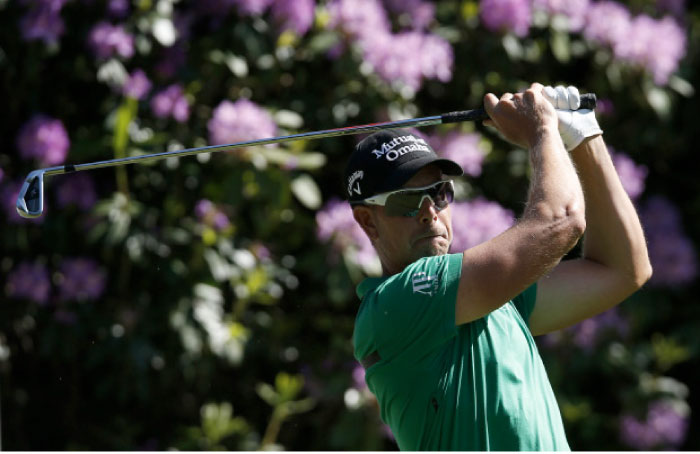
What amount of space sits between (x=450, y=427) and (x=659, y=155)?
3.72 meters

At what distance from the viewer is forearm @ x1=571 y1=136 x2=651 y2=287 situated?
2.33 m

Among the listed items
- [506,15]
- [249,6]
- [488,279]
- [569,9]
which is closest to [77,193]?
[249,6]

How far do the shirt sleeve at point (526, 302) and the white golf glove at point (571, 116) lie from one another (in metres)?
0.36

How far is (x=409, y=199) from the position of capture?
7.52 ft

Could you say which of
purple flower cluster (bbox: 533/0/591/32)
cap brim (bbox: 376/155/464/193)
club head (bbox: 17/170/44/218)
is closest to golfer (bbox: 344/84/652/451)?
cap brim (bbox: 376/155/464/193)

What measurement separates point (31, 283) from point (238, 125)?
1141 millimetres

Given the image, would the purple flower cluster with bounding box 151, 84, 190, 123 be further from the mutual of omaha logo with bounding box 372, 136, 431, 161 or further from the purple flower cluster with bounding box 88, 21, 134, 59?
the mutual of omaha logo with bounding box 372, 136, 431, 161

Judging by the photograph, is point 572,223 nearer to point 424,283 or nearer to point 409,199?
point 424,283

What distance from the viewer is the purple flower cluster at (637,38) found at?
4832mm

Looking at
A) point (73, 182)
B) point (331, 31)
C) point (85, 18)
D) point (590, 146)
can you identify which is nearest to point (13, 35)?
point (85, 18)

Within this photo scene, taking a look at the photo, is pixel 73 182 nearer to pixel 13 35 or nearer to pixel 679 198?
pixel 13 35

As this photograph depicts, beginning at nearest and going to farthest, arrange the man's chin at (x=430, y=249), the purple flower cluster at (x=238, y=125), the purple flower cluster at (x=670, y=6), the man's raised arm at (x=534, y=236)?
the man's raised arm at (x=534, y=236)
the man's chin at (x=430, y=249)
the purple flower cluster at (x=238, y=125)
the purple flower cluster at (x=670, y=6)

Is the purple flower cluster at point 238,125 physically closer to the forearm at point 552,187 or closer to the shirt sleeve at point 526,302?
the shirt sleeve at point 526,302

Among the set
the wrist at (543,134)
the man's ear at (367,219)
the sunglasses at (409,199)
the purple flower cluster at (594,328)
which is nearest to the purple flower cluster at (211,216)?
the purple flower cluster at (594,328)
